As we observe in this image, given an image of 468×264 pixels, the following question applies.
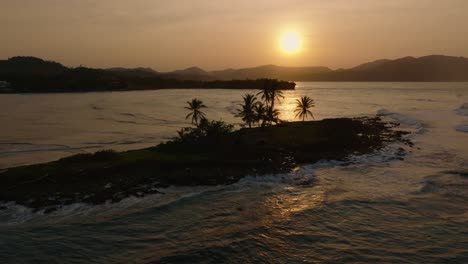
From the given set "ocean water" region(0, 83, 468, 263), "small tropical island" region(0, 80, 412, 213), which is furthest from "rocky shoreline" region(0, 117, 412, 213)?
"ocean water" region(0, 83, 468, 263)

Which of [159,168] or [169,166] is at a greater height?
[169,166]

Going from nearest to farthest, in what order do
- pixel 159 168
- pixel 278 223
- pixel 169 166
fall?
pixel 278 223, pixel 159 168, pixel 169 166

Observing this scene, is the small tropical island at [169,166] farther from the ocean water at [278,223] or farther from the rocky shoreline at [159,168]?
the ocean water at [278,223]

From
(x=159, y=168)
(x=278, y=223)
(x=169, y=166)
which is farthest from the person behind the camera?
(x=169, y=166)

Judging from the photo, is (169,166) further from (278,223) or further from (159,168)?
(278,223)

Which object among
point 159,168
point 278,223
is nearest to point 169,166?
point 159,168

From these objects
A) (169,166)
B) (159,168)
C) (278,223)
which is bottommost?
(278,223)

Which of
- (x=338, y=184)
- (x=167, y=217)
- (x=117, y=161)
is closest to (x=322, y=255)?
(x=167, y=217)

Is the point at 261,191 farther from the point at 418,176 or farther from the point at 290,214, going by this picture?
the point at 418,176
